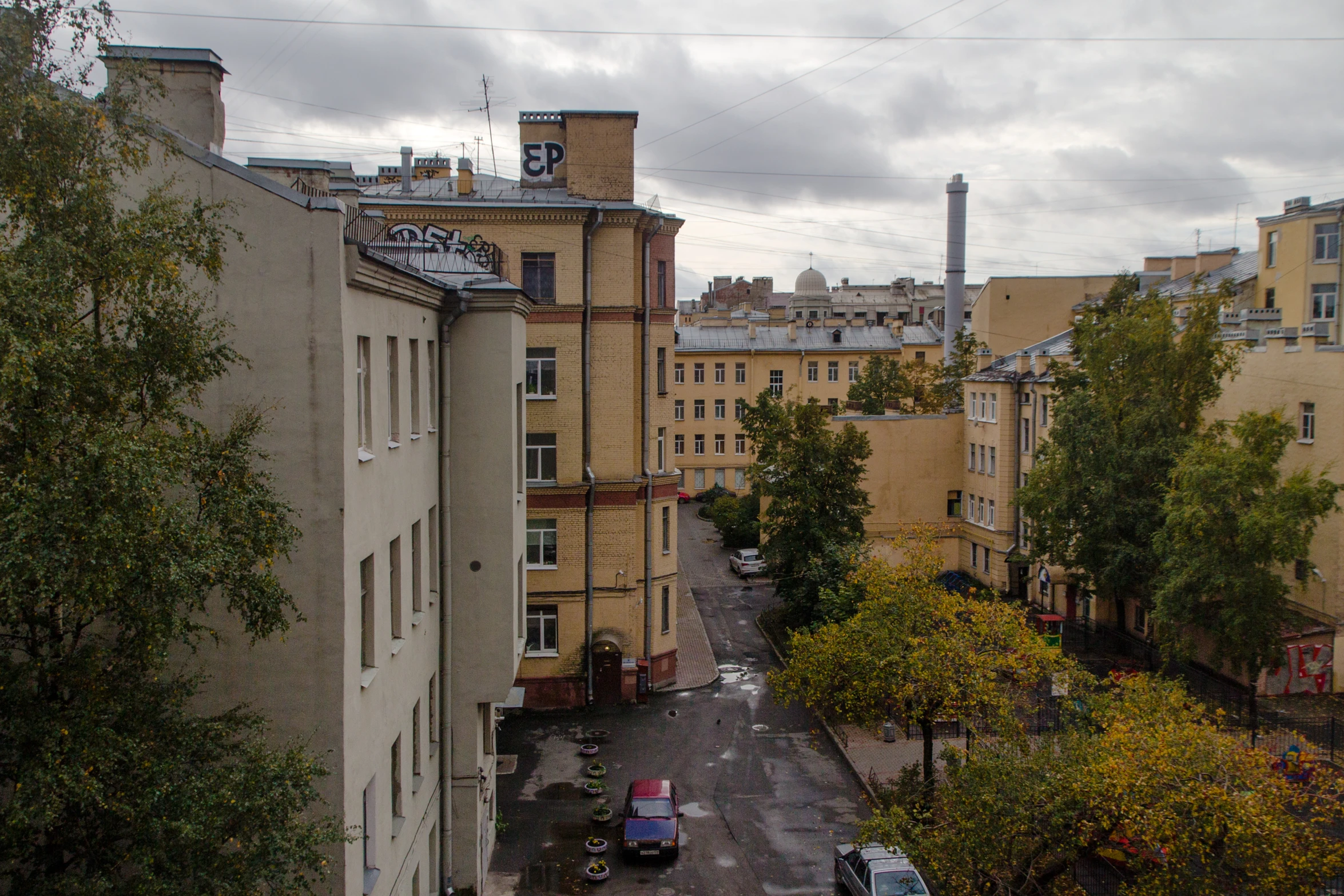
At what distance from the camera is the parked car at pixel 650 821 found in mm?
19641

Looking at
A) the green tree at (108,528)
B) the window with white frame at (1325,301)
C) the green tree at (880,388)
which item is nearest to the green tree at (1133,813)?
the green tree at (108,528)

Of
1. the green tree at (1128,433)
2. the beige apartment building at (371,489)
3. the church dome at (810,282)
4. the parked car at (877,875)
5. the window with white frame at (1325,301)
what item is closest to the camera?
the beige apartment building at (371,489)

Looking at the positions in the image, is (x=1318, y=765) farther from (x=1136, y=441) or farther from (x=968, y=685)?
(x=1136, y=441)

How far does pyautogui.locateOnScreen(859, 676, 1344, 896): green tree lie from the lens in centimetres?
1073

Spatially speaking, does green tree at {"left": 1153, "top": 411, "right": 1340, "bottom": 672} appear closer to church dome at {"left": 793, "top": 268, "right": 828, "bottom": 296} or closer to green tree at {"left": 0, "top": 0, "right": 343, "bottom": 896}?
green tree at {"left": 0, "top": 0, "right": 343, "bottom": 896}

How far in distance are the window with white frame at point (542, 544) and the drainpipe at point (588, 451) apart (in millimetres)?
916

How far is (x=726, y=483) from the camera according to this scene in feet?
236

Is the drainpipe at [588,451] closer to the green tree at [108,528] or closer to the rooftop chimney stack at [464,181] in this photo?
the rooftop chimney stack at [464,181]

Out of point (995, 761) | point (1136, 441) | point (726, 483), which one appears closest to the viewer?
point (995, 761)

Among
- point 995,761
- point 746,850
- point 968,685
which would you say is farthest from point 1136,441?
point 995,761

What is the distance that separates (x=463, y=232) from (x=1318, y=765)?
2319 cm

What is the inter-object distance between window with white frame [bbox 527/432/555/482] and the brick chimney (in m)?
17.1

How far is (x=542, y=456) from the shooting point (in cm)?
2833

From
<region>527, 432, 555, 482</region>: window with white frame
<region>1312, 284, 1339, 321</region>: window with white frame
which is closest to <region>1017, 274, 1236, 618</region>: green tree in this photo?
<region>1312, 284, 1339, 321</region>: window with white frame
